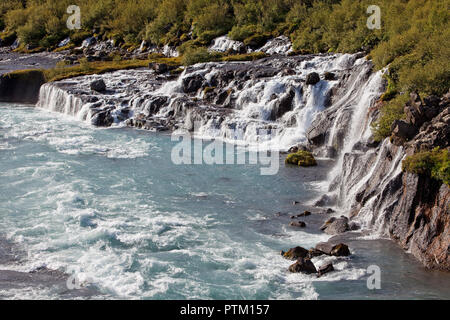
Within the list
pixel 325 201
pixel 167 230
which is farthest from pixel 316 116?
pixel 167 230

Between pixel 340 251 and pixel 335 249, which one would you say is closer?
pixel 340 251

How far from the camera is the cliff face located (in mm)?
24938

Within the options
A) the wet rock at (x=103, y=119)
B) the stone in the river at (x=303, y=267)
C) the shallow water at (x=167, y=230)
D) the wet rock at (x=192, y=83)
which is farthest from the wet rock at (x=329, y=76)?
the stone in the river at (x=303, y=267)

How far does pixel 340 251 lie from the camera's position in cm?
2541

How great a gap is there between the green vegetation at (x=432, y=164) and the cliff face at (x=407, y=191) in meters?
0.31

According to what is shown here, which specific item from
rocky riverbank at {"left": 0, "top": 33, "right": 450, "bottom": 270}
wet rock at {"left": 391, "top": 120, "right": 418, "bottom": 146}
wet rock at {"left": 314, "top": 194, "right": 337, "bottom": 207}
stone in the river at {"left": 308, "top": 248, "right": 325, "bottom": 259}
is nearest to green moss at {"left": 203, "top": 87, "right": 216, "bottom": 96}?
rocky riverbank at {"left": 0, "top": 33, "right": 450, "bottom": 270}

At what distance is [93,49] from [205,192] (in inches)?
3177

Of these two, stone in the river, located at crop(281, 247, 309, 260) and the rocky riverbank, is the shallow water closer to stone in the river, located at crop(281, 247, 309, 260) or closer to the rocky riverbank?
stone in the river, located at crop(281, 247, 309, 260)

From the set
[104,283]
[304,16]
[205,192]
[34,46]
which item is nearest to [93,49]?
[34,46]

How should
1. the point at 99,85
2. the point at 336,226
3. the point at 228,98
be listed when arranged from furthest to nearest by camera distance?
the point at 99,85, the point at 228,98, the point at 336,226

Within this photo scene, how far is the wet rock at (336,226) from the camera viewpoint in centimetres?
2852

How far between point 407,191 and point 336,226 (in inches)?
161

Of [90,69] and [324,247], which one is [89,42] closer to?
[90,69]

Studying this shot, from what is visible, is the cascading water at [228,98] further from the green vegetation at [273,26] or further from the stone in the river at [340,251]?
the stone in the river at [340,251]
